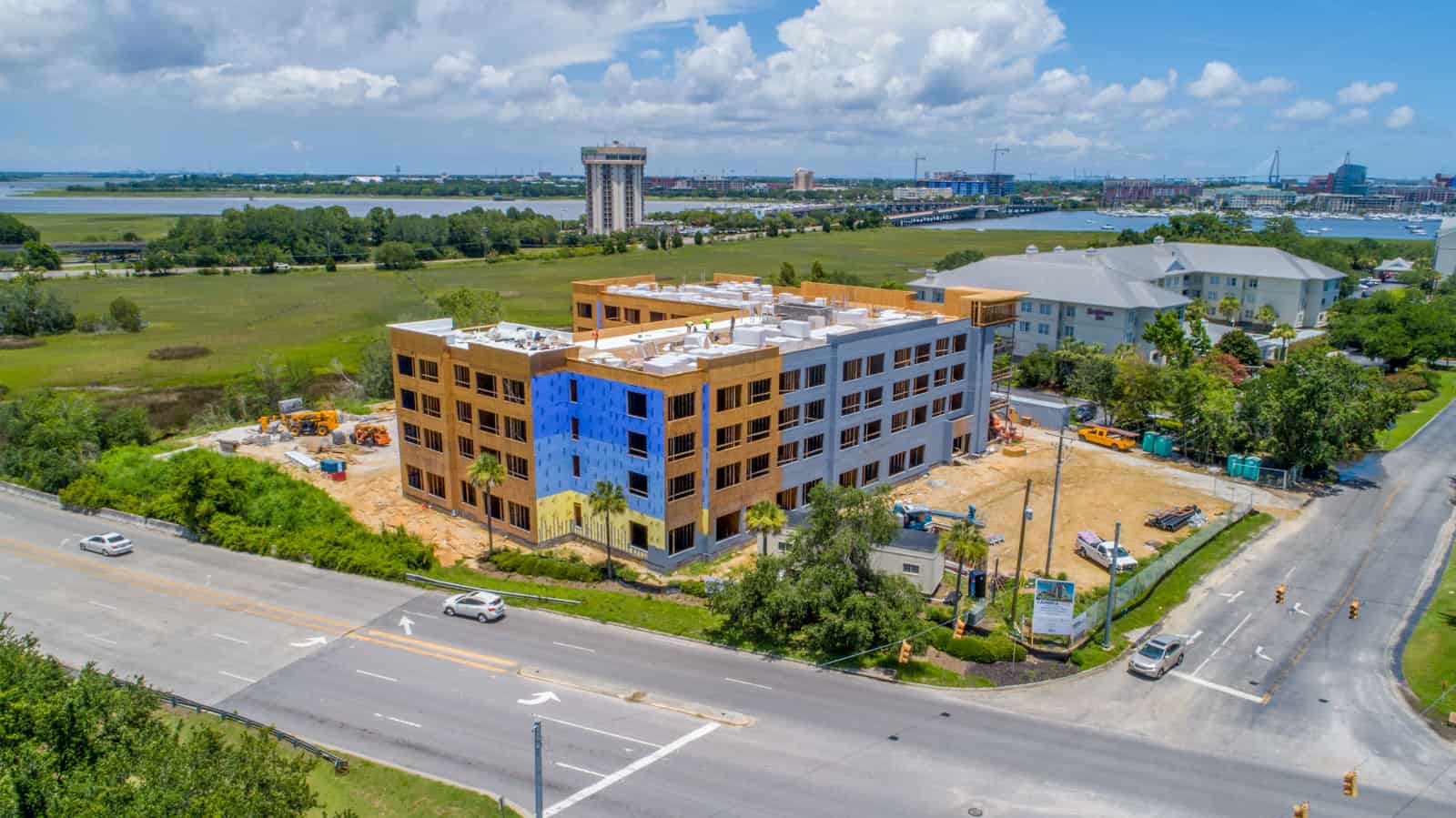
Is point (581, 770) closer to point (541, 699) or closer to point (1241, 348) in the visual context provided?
point (541, 699)

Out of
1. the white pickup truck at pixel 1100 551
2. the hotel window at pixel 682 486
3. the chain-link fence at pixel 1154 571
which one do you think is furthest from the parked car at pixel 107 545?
the white pickup truck at pixel 1100 551

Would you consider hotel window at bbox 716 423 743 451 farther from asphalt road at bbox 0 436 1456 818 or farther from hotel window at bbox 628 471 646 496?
asphalt road at bbox 0 436 1456 818

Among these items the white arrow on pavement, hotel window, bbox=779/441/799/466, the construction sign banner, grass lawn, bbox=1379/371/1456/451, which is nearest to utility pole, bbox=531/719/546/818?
the white arrow on pavement

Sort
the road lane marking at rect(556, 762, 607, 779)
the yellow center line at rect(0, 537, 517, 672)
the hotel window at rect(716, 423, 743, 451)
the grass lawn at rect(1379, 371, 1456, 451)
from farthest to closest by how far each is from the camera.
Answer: the grass lawn at rect(1379, 371, 1456, 451)
the hotel window at rect(716, 423, 743, 451)
the yellow center line at rect(0, 537, 517, 672)
the road lane marking at rect(556, 762, 607, 779)

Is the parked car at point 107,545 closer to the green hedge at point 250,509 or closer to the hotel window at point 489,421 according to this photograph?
the green hedge at point 250,509

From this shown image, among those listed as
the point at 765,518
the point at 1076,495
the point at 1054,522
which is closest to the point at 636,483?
the point at 765,518

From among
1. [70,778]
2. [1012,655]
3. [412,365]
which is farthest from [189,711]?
[1012,655]

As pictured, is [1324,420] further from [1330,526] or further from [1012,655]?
[1012,655]
